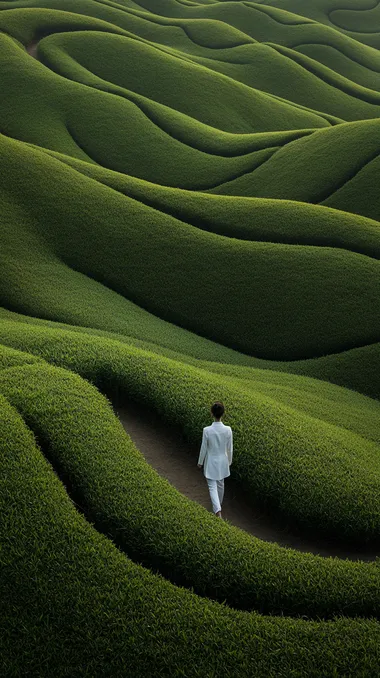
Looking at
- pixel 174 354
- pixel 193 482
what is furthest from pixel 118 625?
pixel 174 354

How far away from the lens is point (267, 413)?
10477 mm

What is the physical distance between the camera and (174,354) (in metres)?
13.5

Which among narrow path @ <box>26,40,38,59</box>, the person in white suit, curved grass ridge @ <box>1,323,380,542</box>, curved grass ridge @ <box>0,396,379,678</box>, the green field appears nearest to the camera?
curved grass ridge @ <box>0,396,379,678</box>

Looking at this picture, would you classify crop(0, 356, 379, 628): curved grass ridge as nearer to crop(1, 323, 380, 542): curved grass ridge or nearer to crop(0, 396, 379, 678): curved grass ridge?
crop(0, 396, 379, 678): curved grass ridge

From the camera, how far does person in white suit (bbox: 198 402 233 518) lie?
8148 millimetres

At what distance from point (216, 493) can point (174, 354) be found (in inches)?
219

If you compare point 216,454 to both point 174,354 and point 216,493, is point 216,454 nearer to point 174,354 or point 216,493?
point 216,493

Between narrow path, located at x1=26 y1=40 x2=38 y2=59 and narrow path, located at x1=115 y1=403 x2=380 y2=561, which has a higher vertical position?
narrow path, located at x1=26 y1=40 x2=38 y2=59

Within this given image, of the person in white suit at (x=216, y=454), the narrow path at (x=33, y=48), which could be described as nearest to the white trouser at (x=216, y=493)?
the person in white suit at (x=216, y=454)

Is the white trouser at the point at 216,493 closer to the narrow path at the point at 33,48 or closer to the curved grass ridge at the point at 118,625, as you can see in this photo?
the curved grass ridge at the point at 118,625

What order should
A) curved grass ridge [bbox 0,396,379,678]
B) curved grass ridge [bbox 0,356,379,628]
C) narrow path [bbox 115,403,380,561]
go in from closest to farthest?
1. curved grass ridge [bbox 0,396,379,678]
2. curved grass ridge [bbox 0,356,379,628]
3. narrow path [bbox 115,403,380,561]

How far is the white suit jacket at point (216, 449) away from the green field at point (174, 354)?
1.85ft

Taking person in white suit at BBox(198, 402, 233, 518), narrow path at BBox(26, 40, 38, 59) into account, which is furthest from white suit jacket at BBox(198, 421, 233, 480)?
narrow path at BBox(26, 40, 38, 59)

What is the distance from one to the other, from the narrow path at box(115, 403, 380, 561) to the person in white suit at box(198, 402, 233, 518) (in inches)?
22.1
